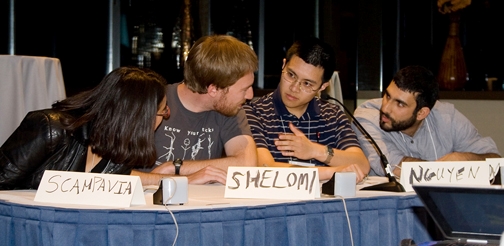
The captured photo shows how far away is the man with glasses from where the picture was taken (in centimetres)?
292

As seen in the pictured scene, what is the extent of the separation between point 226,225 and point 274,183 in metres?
0.27

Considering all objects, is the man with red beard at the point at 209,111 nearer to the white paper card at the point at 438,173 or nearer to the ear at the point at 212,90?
the ear at the point at 212,90

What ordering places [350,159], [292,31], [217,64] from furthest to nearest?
[292,31] < [350,159] < [217,64]

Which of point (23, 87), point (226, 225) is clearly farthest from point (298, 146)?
point (23, 87)

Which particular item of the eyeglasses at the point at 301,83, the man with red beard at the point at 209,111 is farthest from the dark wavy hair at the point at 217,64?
the eyeglasses at the point at 301,83

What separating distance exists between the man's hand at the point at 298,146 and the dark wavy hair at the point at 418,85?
52 centimetres

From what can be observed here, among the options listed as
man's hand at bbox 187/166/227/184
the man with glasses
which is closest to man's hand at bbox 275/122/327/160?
the man with glasses

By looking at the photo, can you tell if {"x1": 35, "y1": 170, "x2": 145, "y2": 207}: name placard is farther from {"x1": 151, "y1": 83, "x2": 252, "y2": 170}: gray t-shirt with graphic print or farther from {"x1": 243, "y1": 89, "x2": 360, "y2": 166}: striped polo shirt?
{"x1": 243, "y1": 89, "x2": 360, "y2": 166}: striped polo shirt

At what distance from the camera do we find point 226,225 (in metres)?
1.84

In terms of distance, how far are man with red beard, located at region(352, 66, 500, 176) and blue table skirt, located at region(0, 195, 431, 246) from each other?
3.09ft

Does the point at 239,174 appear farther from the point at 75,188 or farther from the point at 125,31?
the point at 125,31

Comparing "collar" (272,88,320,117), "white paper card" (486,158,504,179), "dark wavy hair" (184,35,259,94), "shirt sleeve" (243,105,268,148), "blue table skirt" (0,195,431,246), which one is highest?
"dark wavy hair" (184,35,259,94)

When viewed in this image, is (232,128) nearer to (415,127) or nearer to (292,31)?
(415,127)

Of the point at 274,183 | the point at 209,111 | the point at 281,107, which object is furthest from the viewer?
the point at 281,107
